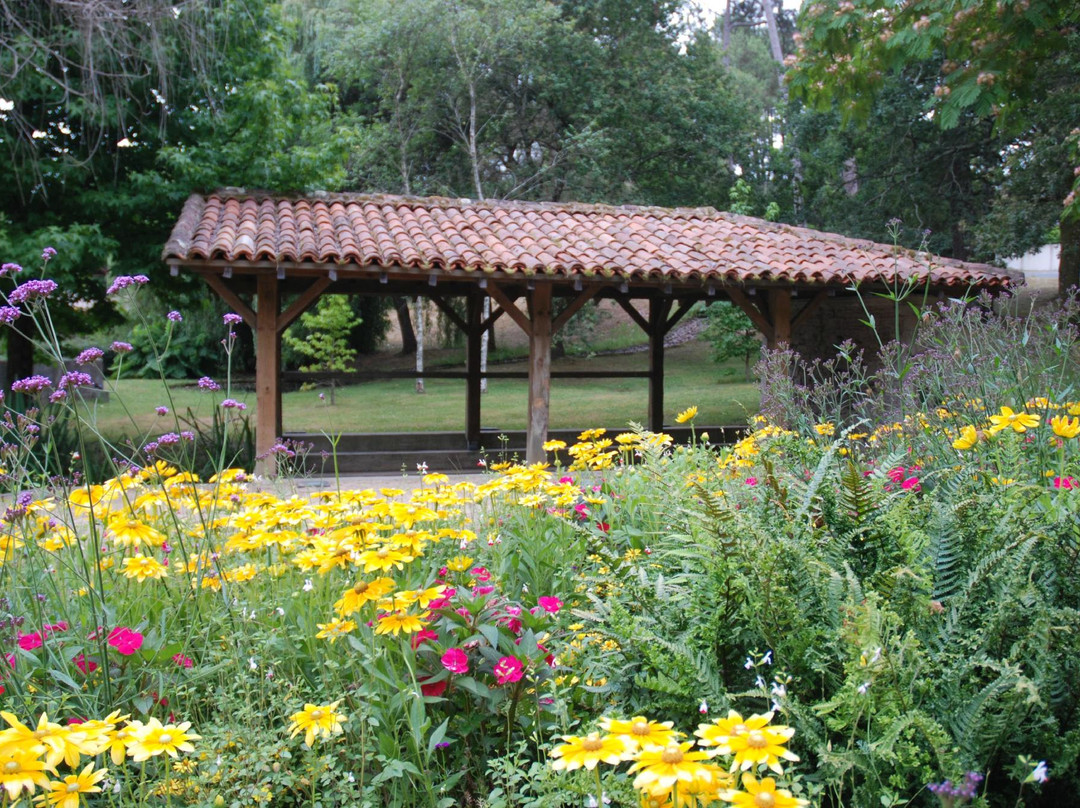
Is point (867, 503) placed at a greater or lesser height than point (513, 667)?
greater

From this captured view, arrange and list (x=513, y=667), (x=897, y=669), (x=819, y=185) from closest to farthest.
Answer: (x=897, y=669) < (x=513, y=667) < (x=819, y=185)

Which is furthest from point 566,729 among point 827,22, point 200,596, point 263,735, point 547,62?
point 547,62

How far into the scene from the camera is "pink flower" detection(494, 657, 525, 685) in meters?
1.60

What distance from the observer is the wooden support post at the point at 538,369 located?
858 cm

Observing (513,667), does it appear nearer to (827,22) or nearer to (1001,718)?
(1001,718)

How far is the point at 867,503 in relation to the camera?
167cm

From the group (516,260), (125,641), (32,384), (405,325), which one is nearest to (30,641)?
(125,641)

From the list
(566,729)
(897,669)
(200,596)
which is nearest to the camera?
(897,669)

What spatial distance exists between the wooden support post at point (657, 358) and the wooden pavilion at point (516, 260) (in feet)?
1.23

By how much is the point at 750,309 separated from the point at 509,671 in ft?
25.7

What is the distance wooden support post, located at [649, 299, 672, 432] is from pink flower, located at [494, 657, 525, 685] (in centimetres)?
937

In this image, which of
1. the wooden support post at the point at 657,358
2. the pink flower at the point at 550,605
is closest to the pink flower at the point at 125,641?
the pink flower at the point at 550,605

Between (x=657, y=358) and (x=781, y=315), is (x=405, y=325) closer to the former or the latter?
(x=657, y=358)

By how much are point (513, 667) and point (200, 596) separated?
86cm
